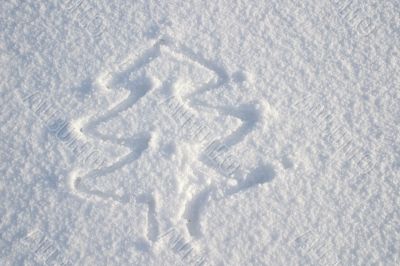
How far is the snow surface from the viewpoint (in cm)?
85

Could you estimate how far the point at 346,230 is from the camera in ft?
2.78

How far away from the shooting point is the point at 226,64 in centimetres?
89

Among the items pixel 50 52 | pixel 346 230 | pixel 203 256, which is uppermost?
pixel 50 52

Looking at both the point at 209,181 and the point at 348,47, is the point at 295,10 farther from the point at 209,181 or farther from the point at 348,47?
the point at 209,181

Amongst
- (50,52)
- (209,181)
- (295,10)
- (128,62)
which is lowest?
(209,181)

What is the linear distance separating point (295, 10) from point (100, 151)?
0.48 meters

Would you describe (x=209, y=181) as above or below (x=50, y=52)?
below

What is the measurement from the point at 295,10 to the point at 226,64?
7.0 inches

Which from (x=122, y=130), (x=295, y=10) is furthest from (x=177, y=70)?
(x=295, y=10)

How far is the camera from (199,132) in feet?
2.88

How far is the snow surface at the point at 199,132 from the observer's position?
85 centimetres

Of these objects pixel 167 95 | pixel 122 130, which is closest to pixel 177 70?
pixel 167 95

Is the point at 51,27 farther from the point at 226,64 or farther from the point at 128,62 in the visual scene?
the point at 226,64

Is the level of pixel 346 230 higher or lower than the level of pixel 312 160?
lower
